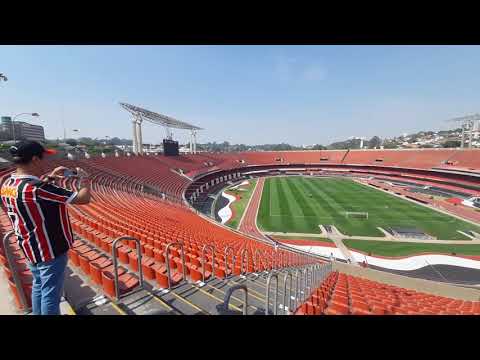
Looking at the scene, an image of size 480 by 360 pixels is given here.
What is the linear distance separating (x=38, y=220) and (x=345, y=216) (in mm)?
26677

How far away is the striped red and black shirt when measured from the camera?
2025 millimetres

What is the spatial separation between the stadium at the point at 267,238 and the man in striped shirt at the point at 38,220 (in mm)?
584

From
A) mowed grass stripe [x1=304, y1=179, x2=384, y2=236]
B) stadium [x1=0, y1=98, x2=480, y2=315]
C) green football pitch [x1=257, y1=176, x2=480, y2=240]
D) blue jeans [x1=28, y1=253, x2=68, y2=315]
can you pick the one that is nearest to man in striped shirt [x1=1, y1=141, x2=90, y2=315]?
blue jeans [x1=28, y1=253, x2=68, y2=315]

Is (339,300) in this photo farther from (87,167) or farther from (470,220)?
(470,220)

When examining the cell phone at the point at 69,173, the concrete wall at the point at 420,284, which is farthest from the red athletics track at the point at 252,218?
the cell phone at the point at 69,173

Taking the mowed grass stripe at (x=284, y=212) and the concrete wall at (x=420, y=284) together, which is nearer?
the concrete wall at (x=420, y=284)

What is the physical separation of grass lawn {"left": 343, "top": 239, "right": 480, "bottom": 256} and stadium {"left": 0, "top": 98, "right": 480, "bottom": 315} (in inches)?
5.9

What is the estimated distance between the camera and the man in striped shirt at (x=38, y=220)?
2.04 meters

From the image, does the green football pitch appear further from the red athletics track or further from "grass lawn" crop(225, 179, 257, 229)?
"grass lawn" crop(225, 179, 257, 229)

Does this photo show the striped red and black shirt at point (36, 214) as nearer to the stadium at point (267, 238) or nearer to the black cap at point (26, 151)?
the black cap at point (26, 151)
